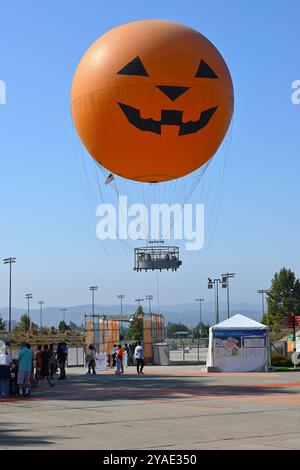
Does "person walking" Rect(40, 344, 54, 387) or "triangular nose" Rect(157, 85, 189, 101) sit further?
"person walking" Rect(40, 344, 54, 387)

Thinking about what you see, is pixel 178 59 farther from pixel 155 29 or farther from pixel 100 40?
pixel 100 40

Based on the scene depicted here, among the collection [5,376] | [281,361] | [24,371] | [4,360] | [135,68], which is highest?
[135,68]

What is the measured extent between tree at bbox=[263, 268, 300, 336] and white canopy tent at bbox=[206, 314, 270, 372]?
299 feet

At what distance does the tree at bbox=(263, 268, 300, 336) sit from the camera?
425 feet

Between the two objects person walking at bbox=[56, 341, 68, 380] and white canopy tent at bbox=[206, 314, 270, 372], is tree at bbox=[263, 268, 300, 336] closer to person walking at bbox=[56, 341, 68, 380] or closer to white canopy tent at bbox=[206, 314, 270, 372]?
white canopy tent at bbox=[206, 314, 270, 372]

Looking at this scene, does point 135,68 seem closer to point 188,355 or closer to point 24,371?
point 24,371

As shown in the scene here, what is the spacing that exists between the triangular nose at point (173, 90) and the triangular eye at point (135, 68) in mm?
613

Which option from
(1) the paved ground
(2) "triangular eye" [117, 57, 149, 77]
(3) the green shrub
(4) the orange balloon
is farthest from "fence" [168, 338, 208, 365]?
(2) "triangular eye" [117, 57, 149, 77]

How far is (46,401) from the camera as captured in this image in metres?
19.7

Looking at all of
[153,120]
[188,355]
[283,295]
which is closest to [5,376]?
[153,120]

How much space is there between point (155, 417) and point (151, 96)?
8999 millimetres

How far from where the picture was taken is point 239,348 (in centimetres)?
3531

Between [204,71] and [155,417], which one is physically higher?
[204,71]
